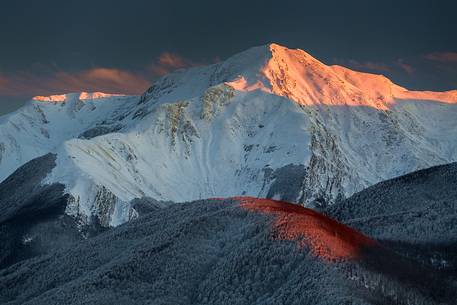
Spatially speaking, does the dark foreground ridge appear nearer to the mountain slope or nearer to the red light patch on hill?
the red light patch on hill

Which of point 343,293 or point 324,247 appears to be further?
point 324,247

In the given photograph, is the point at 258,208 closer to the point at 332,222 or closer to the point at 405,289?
the point at 332,222

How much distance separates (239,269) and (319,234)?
8872mm

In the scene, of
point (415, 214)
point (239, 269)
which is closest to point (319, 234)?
point (239, 269)

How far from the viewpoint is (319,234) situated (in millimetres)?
75250

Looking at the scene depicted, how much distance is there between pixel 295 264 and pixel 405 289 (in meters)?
10.5

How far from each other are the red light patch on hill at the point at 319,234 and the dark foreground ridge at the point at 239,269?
0.16m

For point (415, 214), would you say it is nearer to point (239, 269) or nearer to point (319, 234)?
point (319, 234)

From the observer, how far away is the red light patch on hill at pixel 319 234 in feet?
238

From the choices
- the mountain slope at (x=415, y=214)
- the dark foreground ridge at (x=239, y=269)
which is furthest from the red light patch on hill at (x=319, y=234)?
the mountain slope at (x=415, y=214)

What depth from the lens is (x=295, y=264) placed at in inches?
2849

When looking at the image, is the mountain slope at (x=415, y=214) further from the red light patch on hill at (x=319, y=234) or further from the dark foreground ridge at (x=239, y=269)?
the red light patch on hill at (x=319, y=234)

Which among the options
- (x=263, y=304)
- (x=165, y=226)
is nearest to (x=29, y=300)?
(x=165, y=226)

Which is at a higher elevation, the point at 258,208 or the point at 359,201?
the point at 258,208
